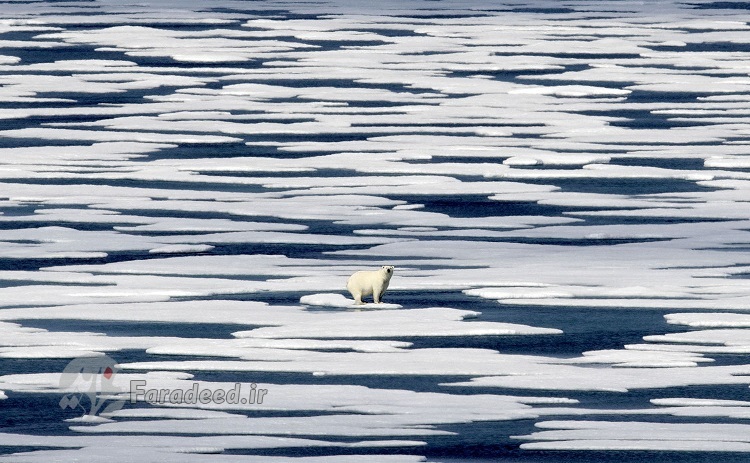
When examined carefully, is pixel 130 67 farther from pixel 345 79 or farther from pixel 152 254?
pixel 152 254

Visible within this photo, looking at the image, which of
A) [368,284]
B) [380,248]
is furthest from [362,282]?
[380,248]

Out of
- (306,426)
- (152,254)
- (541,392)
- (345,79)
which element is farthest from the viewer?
(345,79)

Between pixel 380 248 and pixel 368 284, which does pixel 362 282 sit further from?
pixel 380 248

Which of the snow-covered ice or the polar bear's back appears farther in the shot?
the polar bear's back

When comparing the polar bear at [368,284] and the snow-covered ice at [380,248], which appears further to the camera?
the polar bear at [368,284]

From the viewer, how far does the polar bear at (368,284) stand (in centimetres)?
473

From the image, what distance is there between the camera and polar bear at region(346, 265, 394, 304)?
473 centimetres

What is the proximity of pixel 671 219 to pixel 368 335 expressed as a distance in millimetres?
2176

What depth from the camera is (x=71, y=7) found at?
16.5 metres

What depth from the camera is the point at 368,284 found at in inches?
187

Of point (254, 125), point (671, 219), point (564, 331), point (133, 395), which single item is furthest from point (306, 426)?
point (254, 125)

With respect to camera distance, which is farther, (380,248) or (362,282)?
(380,248)

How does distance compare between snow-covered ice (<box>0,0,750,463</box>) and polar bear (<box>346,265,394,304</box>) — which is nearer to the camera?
snow-covered ice (<box>0,0,750,463</box>)

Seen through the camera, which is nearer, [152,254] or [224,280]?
[224,280]
